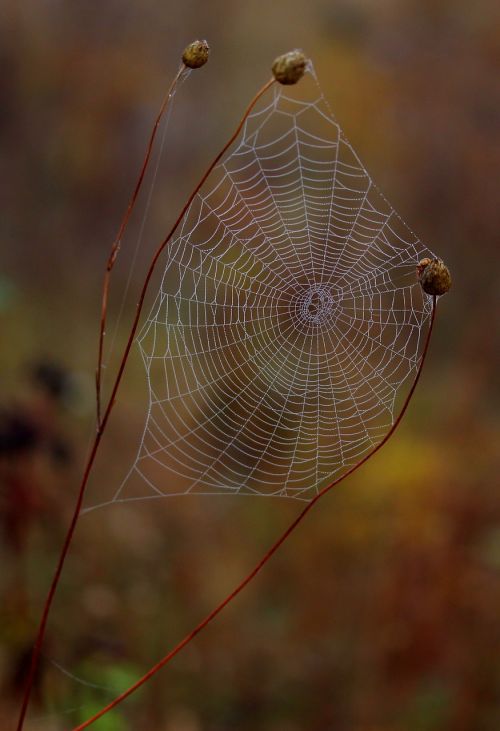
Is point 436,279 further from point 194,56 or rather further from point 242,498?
point 242,498

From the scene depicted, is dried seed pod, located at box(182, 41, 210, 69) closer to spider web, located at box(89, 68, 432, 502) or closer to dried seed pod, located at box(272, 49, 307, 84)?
dried seed pod, located at box(272, 49, 307, 84)

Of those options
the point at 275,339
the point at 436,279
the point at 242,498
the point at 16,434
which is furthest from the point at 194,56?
the point at 242,498

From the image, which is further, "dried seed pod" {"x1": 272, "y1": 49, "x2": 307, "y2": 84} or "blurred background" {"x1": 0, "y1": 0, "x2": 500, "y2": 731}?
"blurred background" {"x1": 0, "y1": 0, "x2": 500, "y2": 731}

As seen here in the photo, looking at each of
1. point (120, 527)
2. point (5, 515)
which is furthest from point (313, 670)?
point (5, 515)

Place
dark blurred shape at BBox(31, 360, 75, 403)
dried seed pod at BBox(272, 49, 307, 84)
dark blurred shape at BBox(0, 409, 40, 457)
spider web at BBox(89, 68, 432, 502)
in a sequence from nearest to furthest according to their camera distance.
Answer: dried seed pod at BBox(272, 49, 307, 84)
dark blurred shape at BBox(0, 409, 40, 457)
dark blurred shape at BBox(31, 360, 75, 403)
spider web at BBox(89, 68, 432, 502)

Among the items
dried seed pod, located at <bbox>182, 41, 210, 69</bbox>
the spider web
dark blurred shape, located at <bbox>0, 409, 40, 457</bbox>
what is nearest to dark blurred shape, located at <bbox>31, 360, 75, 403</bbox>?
dark blurred shape, located at <bbox>0, 409, 40, 457</bbox>

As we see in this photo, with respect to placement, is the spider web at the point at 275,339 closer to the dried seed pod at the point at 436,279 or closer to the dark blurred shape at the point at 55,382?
Answer: the dark blurred shape at the point at 55,382

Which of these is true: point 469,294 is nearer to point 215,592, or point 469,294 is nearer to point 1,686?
point 215,592

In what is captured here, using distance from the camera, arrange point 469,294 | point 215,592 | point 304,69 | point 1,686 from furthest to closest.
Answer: point 469,294 → point 215,592 → point 1,686 → point 304,69

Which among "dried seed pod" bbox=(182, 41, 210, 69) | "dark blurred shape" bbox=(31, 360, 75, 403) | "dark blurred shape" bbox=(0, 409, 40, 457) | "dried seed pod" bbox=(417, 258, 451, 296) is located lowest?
"dark blurred shape" bbox=(0, 409, 40, 457)
